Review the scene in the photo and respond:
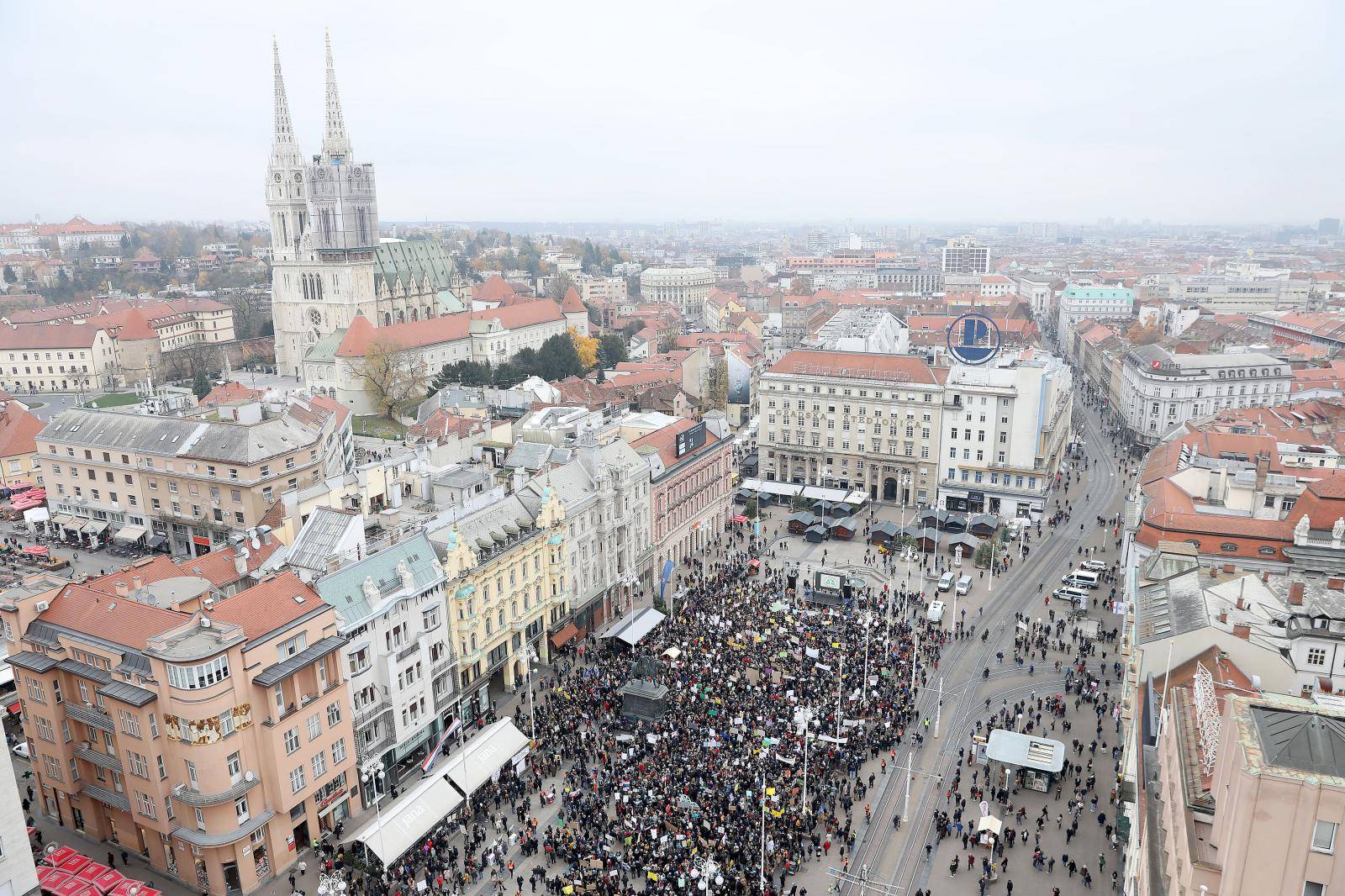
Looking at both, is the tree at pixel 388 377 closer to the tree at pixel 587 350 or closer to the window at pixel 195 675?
the tree at pixel 587 350

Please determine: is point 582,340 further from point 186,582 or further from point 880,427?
point 186,582

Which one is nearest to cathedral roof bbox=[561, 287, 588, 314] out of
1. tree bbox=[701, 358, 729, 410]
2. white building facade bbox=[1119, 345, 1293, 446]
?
tree bbox=[701, 358, 729, 410]

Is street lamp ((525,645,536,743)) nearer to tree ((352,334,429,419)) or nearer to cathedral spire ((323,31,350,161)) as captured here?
tree ((352,334,429,419))

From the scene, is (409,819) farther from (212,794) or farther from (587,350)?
(587,350)

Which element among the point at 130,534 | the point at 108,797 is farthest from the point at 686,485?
the point at 130,534

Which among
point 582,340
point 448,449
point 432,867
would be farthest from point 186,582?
point 582,340

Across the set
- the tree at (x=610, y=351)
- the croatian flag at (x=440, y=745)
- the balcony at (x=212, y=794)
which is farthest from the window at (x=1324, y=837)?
the tree at (x=610, y=351)

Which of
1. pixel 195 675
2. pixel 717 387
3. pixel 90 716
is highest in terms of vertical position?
pixel 195 675
